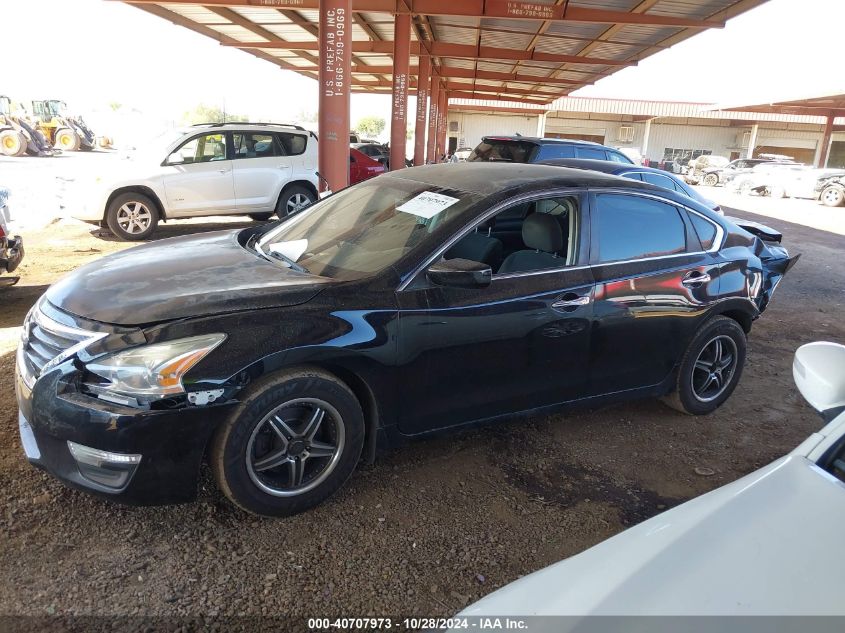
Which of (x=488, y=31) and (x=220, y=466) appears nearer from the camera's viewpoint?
(x=220, y=466)

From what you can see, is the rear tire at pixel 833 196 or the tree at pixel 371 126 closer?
the rear tire at pixel 833 196

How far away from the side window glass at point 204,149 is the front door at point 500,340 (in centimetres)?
791

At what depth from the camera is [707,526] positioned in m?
1.56

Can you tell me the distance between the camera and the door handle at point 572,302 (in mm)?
3361

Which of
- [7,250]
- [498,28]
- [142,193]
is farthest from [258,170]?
[498,28]

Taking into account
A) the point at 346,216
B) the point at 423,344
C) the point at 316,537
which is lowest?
the point at 316,537

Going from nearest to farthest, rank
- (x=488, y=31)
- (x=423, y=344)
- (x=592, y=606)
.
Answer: (x=592, y=606)
(x=423, y=344)
(x=488, y=31)

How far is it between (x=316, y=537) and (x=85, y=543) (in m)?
0.97

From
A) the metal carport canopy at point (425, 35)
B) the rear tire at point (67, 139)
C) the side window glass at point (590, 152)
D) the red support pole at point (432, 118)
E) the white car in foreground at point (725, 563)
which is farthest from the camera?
the rear tire at point (67, 139)

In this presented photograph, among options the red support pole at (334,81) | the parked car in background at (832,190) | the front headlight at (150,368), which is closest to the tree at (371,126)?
the parked car in background at (832,190)

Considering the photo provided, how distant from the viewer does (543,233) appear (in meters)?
3.71

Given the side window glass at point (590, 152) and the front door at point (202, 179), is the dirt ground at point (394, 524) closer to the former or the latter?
the front door at point (202, 179)

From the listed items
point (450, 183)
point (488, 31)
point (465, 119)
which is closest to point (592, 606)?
point (450, 183)

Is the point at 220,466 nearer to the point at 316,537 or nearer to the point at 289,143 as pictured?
the point at 316,537
